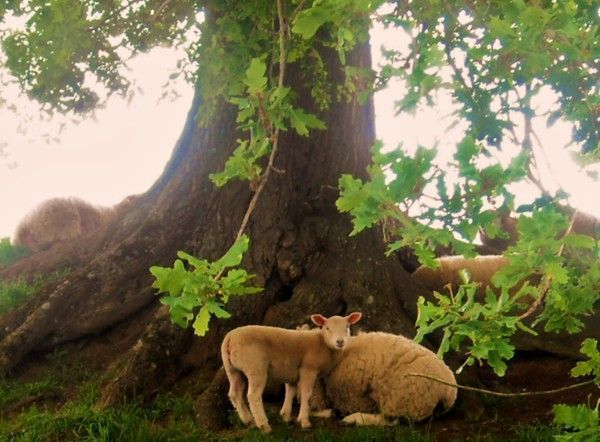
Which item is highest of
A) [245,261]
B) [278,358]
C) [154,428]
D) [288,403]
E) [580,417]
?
[245,261]

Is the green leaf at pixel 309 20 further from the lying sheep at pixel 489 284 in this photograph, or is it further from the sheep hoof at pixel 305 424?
the lying sheep at pixel 489 284

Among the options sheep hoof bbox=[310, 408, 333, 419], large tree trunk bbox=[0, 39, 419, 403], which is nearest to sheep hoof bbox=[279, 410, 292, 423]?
sheep hoof bbox=[310, 408, 333, 419]

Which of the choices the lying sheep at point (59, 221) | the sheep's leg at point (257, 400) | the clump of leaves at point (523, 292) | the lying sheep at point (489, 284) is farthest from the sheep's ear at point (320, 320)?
the lying sheep at point (59, 221)

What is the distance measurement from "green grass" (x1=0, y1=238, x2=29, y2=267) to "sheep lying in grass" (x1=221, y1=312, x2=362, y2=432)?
5759mm

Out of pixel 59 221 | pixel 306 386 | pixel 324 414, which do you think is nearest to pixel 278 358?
pixel 306 386

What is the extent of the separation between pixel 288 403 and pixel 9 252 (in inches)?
239

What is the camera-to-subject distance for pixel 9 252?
9625 millimetres

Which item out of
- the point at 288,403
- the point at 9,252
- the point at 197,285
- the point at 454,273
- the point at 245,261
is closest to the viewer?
the point at 197,285

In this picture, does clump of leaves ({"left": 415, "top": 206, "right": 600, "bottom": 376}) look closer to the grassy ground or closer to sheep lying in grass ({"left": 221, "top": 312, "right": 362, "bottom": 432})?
the grassy ground

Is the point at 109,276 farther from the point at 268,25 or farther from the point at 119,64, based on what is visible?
the point at 268,25

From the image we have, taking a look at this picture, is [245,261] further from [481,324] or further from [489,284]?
[481,324]

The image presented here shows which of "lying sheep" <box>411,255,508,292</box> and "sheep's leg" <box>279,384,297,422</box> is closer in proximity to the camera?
"sheep's leg" <box>279,384,297,422</box>

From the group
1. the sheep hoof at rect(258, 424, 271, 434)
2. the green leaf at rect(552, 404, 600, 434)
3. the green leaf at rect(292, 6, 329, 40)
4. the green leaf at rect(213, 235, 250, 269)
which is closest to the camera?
the green leaf at rect(552, 404, 600, 434)

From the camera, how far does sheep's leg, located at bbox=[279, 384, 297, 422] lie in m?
4.78
